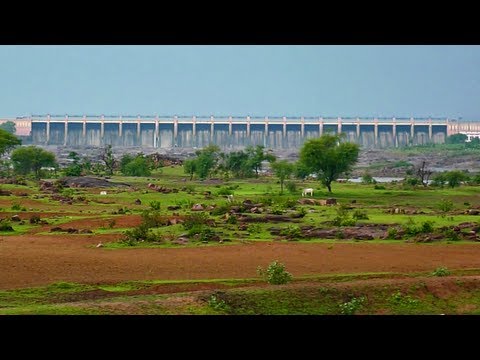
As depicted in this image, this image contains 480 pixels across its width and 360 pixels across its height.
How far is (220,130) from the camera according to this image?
307ft

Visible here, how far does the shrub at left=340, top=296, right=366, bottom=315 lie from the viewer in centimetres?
913

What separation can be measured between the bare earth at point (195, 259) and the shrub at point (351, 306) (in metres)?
3.87

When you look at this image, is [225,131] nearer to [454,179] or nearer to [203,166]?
[203,166]

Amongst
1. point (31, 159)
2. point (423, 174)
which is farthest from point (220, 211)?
point (31, 159)

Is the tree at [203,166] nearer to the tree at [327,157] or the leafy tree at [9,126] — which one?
the tree at [327,157]

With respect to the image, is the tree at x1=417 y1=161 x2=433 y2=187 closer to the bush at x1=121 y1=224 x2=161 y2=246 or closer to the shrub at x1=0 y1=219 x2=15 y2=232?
the bush at x1=121 y1=224 x2=161 y2=246

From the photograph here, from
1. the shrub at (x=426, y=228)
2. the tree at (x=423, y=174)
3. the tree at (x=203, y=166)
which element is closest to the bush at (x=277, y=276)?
the shrub at (x=426, y=228)

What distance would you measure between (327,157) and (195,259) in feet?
74.0

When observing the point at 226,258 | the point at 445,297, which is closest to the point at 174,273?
the point at 226,258

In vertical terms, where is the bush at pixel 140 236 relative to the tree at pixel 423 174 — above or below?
below

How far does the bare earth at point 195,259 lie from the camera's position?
13.2 meters

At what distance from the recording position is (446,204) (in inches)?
1005
